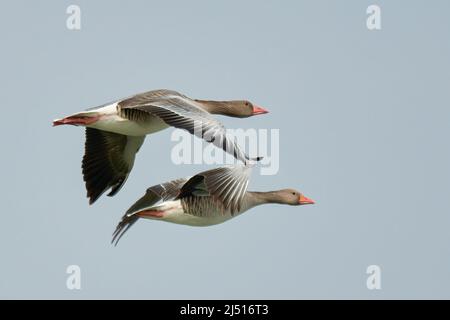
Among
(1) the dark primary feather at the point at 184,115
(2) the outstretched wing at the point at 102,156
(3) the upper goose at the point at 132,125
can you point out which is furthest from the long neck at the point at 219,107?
(2) the outstretched wing at the point at 102,156

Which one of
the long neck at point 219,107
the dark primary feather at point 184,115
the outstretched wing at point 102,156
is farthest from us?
the outstretched wing at point 102,156

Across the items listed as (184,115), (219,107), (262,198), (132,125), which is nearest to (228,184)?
(184,115)

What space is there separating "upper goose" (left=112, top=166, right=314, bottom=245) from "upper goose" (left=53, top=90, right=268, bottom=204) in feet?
1.90

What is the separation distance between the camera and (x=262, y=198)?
14.6 m

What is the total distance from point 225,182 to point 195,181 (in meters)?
1.11

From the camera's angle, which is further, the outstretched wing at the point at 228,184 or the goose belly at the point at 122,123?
the goose belly at the point at 122,123

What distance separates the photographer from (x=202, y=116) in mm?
12852

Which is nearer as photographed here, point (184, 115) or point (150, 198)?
point (184, 115)

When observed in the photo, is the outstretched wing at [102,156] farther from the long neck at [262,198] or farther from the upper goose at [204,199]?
the long neck at [262,198]

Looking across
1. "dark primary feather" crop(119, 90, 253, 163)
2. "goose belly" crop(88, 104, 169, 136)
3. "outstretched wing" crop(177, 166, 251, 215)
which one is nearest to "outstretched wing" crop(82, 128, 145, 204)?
"goose belly" crop(88, 104, 169, 136)

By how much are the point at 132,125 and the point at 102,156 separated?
1.60 metres

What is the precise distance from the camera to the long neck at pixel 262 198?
1427 cm

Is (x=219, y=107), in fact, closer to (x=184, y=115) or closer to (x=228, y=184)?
(x=184, y=115)

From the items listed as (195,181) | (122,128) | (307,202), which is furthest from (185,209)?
(307,202)
